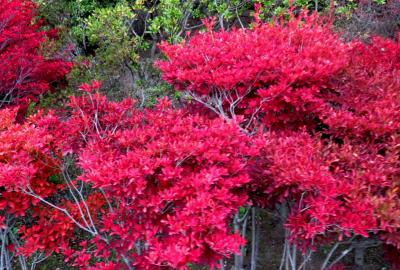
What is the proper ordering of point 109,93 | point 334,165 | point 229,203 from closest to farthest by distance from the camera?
point 229,203 → point 334,165 → point 109,93

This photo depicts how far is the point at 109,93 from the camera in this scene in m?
5.70

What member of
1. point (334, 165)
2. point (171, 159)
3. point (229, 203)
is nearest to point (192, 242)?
point (229, 203)

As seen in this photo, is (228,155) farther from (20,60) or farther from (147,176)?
(20,60)

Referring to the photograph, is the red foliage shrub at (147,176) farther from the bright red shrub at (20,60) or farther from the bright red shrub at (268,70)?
the bright red shrub at (20,60)

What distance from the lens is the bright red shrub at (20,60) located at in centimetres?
466

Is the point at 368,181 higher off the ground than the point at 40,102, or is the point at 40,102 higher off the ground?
the point at 368,181

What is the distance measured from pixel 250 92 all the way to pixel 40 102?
9.90ft

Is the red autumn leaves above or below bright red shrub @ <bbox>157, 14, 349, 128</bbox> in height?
below

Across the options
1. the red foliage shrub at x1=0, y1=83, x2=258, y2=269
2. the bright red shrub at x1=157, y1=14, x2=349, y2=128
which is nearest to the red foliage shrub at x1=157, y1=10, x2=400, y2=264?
the bright red shrub at x1=157, y1=14, x2=349, y2=128

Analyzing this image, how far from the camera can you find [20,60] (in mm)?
4711

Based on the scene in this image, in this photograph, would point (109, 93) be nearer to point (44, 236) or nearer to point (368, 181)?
point (44, 236)

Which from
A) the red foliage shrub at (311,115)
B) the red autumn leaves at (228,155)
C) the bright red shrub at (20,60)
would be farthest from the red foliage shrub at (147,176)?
the bright red shrub at (20,60)

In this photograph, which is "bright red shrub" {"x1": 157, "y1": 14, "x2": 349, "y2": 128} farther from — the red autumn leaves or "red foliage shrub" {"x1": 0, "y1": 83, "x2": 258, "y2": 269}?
"red foliage shrub" {"x1": 0, "y1": 83, "x2": 258, "y2": 269}

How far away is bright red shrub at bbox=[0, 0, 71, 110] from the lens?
4.66m
